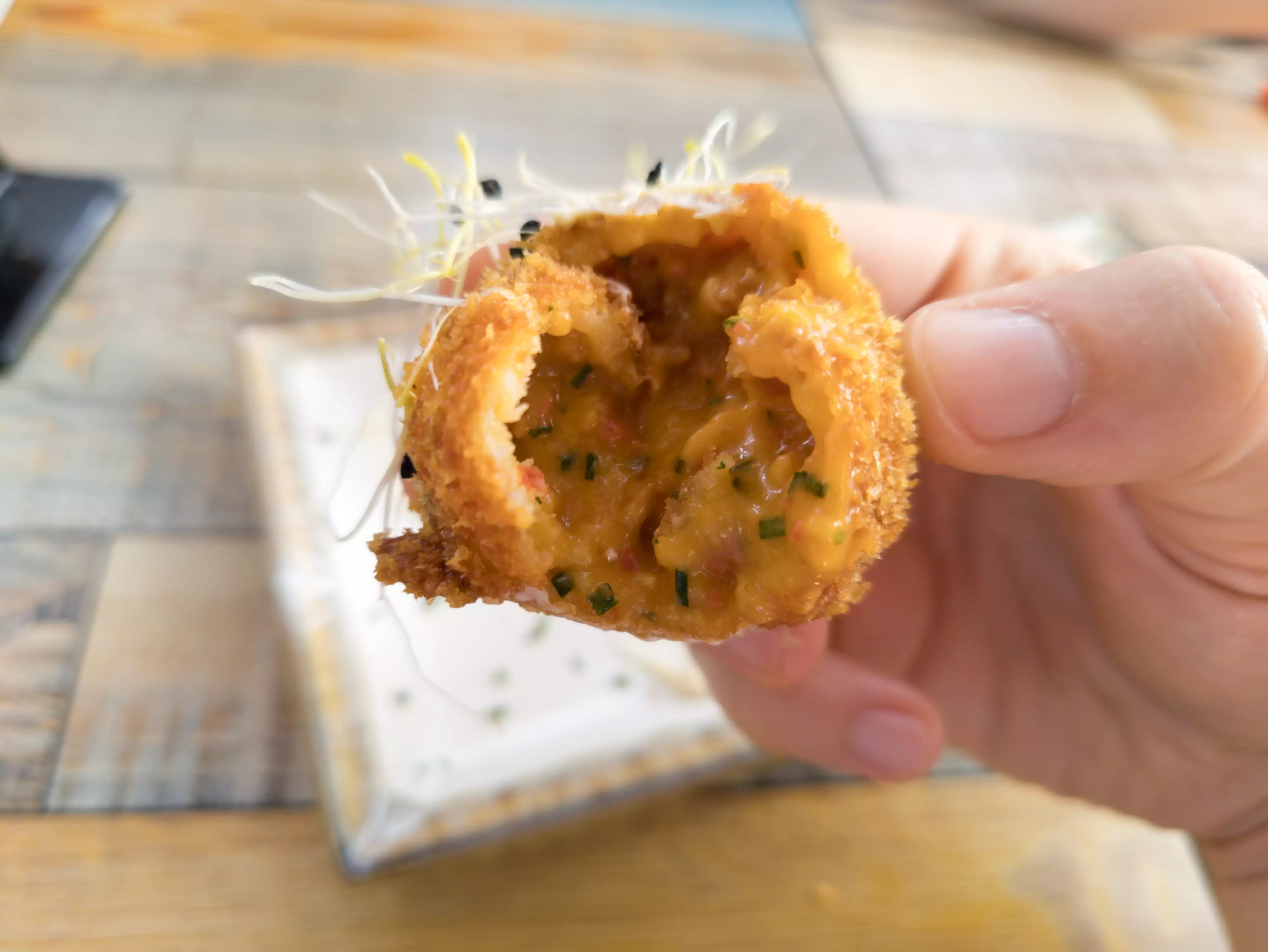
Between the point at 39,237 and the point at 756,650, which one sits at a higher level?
the point at 39,237

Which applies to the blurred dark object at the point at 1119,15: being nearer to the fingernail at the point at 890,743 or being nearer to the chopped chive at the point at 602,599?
the fingernail at the point at 890,743

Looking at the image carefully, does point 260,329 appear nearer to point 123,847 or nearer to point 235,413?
point 235,413

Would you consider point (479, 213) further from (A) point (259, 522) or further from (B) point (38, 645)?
(B) point (38, 645)

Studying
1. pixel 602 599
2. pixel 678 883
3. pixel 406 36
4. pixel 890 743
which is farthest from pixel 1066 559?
pixel 406 36

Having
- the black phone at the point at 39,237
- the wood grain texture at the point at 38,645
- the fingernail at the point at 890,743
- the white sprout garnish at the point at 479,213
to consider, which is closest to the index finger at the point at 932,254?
the white sprout garnish at the point at 479,213

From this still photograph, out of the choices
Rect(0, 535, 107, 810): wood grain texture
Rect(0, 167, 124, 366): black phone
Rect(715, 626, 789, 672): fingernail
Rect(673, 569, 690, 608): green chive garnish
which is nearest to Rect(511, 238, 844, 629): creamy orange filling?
Rect(673, 569, 690, 608): green chive garnish
